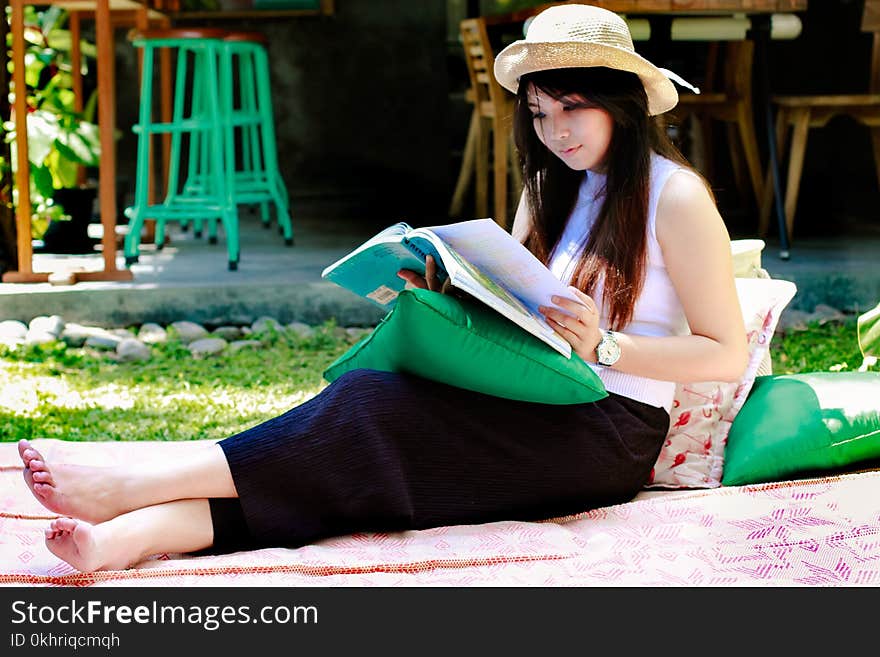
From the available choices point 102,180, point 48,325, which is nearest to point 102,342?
point 48,325

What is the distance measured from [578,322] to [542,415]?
199 millimetres

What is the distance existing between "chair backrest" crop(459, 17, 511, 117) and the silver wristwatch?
306 centimetres

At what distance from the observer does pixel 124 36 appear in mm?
7656

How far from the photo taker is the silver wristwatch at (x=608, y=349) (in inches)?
85.3

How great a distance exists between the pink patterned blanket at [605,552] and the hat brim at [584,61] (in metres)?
0.77

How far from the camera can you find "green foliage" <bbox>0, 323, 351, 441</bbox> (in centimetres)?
345

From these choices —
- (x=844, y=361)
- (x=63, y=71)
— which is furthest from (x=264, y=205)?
(x=844, y=361)

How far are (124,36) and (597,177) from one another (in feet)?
19.4

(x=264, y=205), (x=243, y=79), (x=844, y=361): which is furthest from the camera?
(x=264, y=205)

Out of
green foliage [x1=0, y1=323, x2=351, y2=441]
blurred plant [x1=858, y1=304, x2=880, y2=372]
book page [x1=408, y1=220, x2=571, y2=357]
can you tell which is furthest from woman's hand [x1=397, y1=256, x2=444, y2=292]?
green foliage [x1=0, y1=323, x2=351, y2=441]

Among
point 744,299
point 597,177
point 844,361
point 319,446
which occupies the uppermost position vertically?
point 597,177

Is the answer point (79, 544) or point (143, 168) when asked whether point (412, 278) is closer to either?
point (79, 544)

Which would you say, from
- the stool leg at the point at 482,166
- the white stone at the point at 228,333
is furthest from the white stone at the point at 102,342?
the stool leg at the point at 482,166
